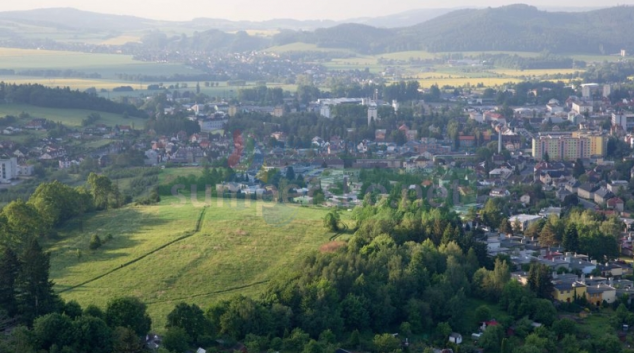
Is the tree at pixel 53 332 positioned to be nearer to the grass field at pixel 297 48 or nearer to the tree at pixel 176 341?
the tree at pixel 176 341

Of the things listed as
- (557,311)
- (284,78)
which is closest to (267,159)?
(557,311)

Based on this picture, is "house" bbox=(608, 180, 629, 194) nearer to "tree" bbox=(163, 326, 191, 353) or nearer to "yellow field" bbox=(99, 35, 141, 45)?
"tree" bbox=(163, 326, 191, 353)

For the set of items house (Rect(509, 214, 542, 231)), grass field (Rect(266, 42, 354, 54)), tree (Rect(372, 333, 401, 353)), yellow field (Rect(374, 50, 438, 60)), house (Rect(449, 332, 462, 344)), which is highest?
grass field (Rect(266, 42, 354, 54))

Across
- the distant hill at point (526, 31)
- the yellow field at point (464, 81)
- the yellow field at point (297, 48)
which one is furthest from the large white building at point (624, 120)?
the yellow field at point (297, 48)

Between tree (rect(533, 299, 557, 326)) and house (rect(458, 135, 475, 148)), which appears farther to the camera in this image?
house (rect(458, 135, 475, 148))

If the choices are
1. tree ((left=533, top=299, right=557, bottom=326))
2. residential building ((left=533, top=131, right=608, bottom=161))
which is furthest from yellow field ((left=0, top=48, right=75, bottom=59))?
tree ((left=533, top=299, right=557, bottom=326))

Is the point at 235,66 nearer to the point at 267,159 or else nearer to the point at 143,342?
the point at 267,159
